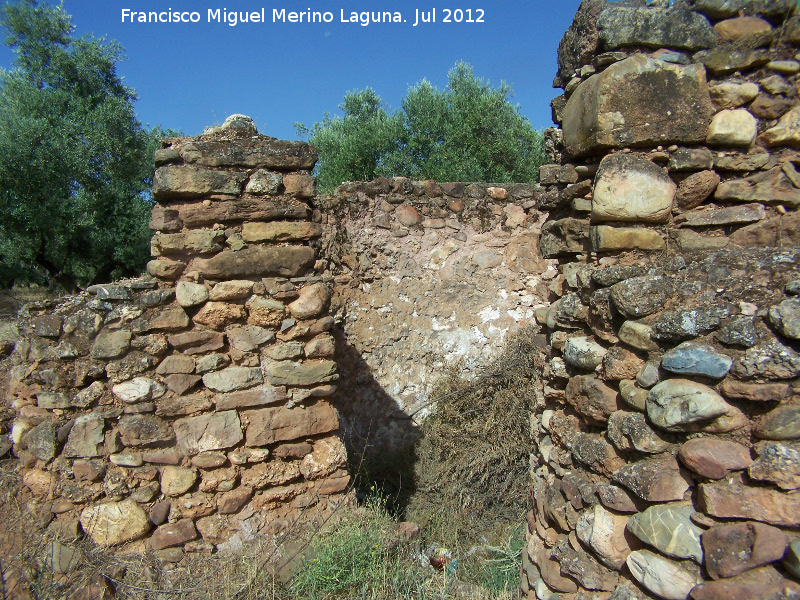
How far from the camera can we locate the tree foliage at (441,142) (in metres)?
10.7

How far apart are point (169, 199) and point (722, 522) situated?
267 centimetres

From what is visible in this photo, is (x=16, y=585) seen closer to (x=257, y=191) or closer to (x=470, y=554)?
(x=257, y=191)

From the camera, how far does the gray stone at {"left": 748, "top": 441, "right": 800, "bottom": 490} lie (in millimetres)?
1445

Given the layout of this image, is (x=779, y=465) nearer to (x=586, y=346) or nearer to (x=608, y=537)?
(x=608, y=537)

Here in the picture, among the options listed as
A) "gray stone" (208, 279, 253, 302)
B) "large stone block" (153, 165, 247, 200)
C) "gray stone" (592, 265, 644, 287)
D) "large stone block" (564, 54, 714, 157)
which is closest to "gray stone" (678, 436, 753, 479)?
"gray stone" (592, 265, 644, 287)

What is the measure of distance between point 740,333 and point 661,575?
0.81m

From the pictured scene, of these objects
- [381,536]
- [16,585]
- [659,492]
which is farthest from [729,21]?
[16,585]

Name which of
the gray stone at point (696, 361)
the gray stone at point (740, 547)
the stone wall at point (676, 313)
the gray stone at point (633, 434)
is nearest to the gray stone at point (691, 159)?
the stone wall at point (676, 313)

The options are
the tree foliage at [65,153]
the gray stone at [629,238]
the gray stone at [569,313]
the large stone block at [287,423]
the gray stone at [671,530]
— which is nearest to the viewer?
the gray stone at [671,530]

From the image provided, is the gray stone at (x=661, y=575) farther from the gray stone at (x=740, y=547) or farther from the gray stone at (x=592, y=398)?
the gray stone at (x=592, y=398)

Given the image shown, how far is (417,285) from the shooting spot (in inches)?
205

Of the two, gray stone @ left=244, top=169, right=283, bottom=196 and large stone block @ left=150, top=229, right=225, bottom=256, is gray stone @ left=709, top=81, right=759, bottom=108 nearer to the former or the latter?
gray stone @ left=244, top=169, right=283, bottom=196

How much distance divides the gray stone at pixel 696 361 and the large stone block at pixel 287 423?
1.66 m

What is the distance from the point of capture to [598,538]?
1898 millimetres
